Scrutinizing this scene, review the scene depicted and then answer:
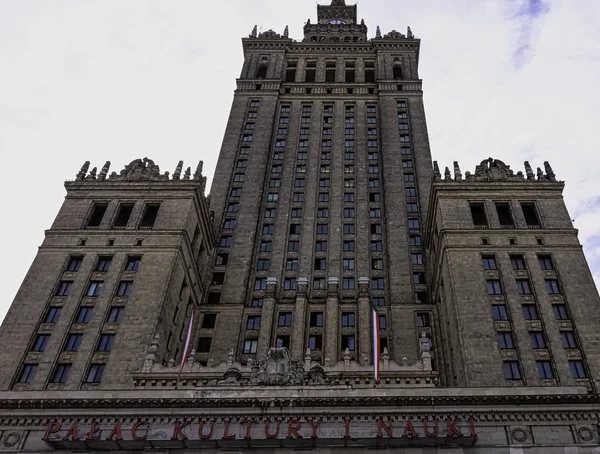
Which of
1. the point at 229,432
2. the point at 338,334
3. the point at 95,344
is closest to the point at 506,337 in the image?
the point at 338,334

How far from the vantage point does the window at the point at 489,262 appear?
53.5 metres

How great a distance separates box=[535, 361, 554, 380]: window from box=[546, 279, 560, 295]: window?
7.10 meters

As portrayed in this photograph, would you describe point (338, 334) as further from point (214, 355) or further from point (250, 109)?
point (250, 109)

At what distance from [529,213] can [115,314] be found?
3908cm

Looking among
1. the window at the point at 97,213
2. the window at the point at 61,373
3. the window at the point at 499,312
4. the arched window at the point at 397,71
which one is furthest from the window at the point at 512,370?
the arched window at the point at 397,71

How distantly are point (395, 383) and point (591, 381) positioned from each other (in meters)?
14.0

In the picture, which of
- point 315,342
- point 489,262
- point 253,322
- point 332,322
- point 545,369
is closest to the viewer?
point 545,369

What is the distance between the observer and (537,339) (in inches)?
1880

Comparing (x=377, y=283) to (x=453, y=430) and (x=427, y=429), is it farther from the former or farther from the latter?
(x=453, y=430)

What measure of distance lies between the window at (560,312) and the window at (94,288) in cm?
3747

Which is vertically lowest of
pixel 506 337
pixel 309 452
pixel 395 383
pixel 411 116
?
pixel 309 452

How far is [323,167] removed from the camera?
79188 mm

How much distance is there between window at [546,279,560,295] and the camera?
51062 mm

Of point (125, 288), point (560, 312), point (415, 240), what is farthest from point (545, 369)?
point (125, 288)
